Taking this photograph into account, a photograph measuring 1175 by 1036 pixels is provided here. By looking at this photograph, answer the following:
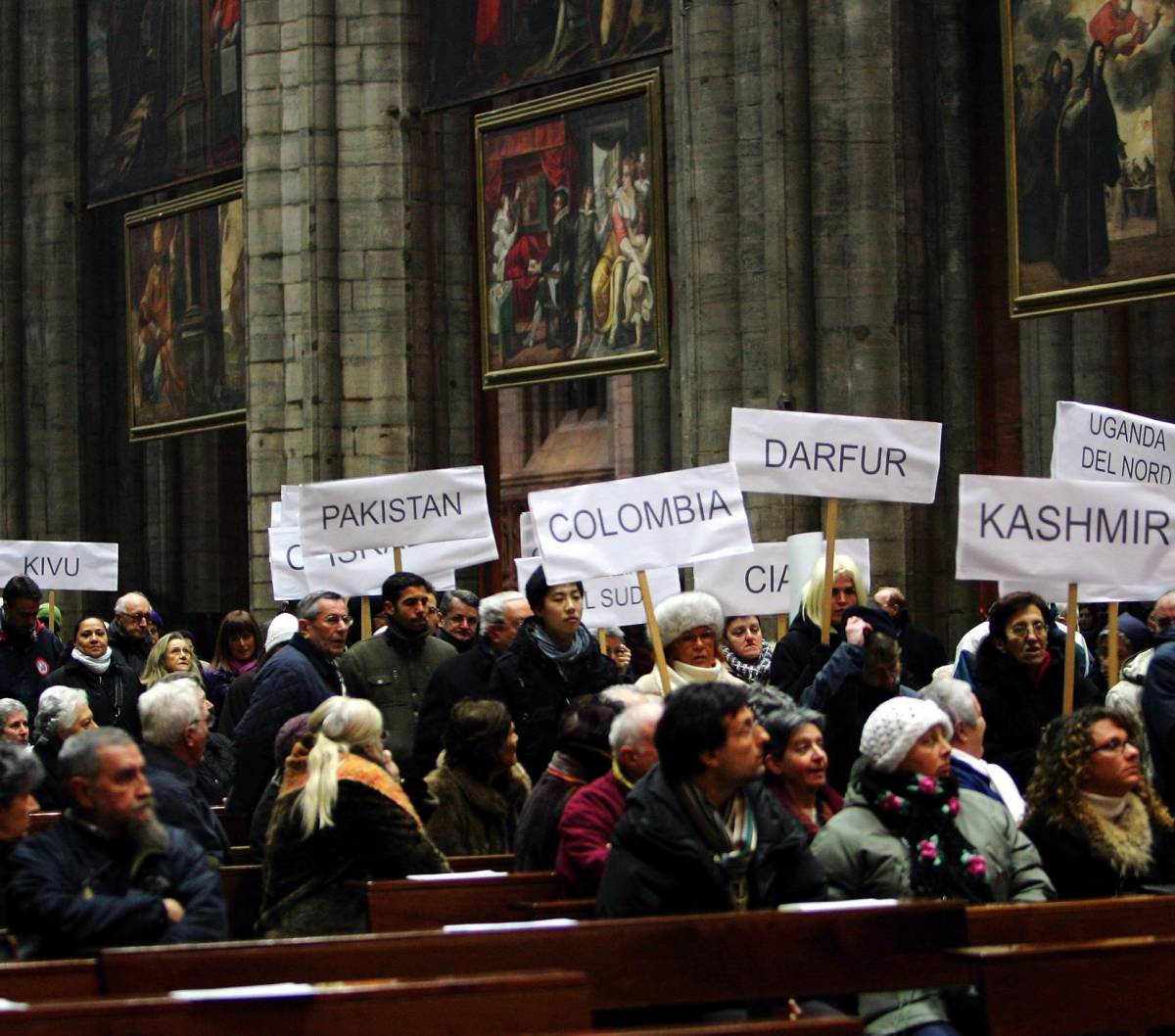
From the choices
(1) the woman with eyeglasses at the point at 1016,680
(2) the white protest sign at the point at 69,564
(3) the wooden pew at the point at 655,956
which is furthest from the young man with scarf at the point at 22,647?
(3) the wooden pew at the point at 655,956

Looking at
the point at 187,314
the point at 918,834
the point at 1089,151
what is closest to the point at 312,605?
the point at 918,834

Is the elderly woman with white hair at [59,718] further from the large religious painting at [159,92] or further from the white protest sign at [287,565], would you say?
the large religious painting at [159,92]

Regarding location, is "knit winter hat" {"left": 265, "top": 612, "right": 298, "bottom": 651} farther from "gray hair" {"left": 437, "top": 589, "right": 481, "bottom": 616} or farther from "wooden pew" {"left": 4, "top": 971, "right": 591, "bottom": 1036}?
"wooden pew" {"left": 4, "top": 971, "right": 591, "bottom": 1036}

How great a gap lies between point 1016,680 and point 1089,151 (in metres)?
9.05

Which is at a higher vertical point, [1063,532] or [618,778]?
[1063,532]

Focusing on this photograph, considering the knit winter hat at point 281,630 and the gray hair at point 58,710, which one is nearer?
the gray hair at point 58,710

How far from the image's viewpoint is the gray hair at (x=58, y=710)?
10.0 meters

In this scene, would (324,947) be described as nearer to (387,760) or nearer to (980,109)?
(387,760)

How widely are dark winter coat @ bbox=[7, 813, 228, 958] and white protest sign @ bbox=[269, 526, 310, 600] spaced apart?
31.4ft

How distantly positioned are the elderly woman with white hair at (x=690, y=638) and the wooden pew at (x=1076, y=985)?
314 centimetres

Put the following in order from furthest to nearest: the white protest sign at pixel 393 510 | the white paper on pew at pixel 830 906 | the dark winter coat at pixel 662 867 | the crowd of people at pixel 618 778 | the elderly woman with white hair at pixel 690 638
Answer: the white protest sign at pixel 393 510
the elderly woman with white hair at pixel 690 638
the crowd of people at pixel 618 778
the dark winter coat at pixel 662 867
the white paper on pew at pixel 830 906

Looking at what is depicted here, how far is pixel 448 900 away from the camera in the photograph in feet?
24.4

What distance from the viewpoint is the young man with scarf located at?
14188mm

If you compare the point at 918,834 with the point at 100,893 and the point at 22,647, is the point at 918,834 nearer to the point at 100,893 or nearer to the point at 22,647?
the point at 100,893
